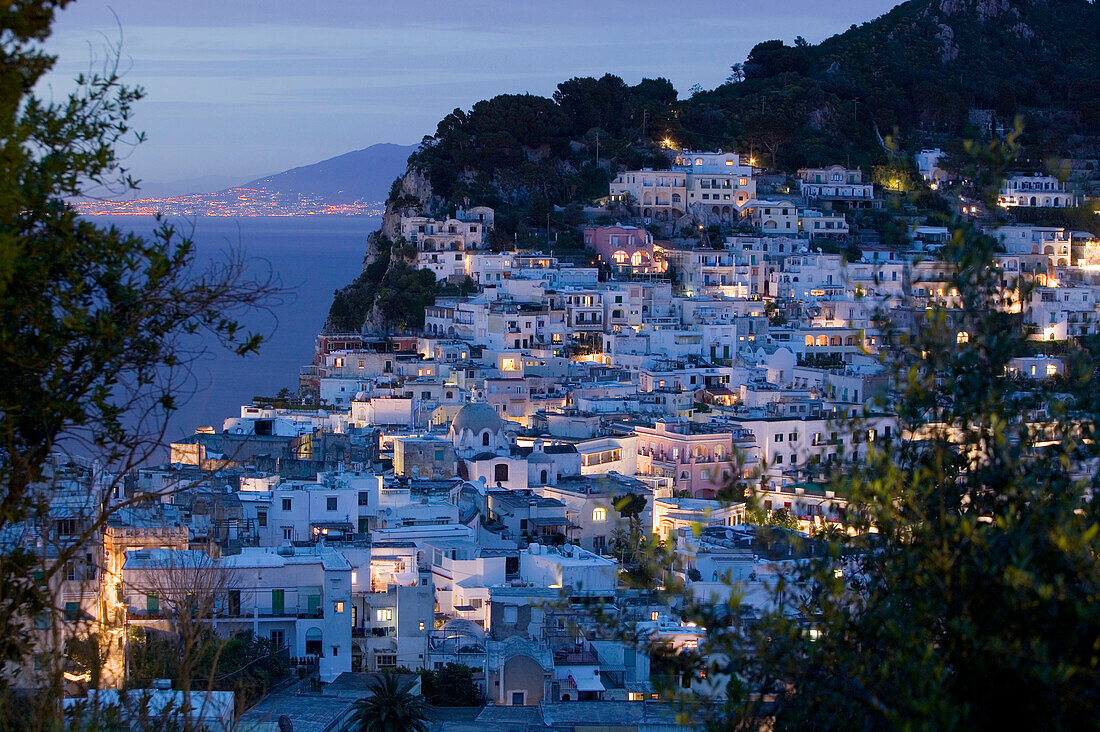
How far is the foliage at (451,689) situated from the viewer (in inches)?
537

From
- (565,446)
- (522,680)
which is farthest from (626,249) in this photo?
(522,680)

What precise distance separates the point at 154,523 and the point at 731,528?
6.87 m

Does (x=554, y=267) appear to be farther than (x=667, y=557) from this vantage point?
Yes

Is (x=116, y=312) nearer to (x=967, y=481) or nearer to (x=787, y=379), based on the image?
(x=967, y=481)

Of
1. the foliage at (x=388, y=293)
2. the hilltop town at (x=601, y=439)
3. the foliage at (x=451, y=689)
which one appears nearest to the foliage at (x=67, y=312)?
the hilltop town at (x=601, y=439)

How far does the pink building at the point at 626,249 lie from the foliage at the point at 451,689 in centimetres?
Result: 2486

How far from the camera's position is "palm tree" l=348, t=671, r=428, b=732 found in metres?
11.8

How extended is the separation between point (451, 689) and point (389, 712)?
197 centimetres

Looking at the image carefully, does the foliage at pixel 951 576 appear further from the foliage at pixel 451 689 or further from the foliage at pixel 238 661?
the foliage at pixel 451 689

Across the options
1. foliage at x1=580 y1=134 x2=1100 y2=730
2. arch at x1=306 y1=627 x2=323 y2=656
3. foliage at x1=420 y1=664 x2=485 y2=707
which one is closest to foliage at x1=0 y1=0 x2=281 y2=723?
foliage at x1=580 y1=134 x2=1100 y2=730

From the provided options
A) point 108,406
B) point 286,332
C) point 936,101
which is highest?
point 936,101

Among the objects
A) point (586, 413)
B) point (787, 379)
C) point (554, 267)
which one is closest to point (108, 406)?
point (586, 413)

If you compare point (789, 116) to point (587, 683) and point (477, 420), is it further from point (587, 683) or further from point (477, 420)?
point (587, 683)

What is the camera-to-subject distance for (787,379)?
3081cm
